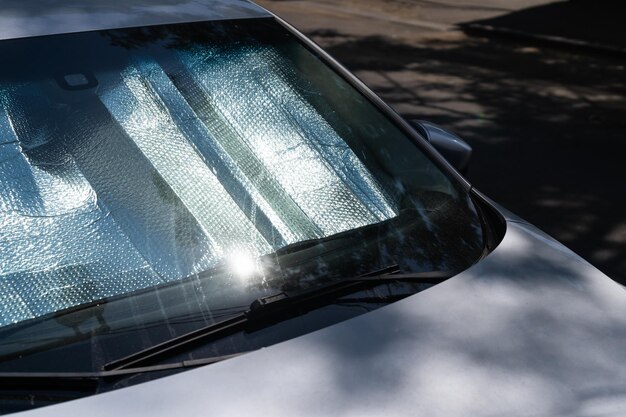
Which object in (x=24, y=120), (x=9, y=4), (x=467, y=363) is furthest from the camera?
(x=9, y=4)

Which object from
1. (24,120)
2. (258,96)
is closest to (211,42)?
(258,96)

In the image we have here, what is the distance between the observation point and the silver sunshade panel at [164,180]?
2.34 m

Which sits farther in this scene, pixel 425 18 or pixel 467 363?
pixel 425 18

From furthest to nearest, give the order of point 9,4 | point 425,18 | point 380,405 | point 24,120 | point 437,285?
1. point 425,18
2. point 9,4
3. point 24,120
4. point 437,285
5. point 380,405

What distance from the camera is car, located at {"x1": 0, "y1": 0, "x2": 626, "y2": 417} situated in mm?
2012

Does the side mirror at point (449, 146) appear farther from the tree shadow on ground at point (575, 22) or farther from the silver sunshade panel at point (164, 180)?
the tree shadow on ground at point (575, 22)

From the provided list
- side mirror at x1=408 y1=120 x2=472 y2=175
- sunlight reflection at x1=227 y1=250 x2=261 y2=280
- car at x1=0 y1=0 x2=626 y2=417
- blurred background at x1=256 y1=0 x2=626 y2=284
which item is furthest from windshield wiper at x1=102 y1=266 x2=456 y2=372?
blurred background at x1=256 y1=0 x2=626 y2=284

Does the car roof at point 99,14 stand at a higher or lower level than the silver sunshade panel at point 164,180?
higher

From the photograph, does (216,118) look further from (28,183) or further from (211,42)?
(28,183)

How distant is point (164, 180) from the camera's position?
8.54 ft

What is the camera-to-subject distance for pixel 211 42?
3.11 meters

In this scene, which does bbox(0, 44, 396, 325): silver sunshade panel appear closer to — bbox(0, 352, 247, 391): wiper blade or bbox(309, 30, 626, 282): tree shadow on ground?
bbox(0, 352, 247, 391): wiper blade

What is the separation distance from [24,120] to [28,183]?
197 millimetres

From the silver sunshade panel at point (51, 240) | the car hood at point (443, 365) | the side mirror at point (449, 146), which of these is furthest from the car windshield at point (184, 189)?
the side mirror at point (449, 146)
